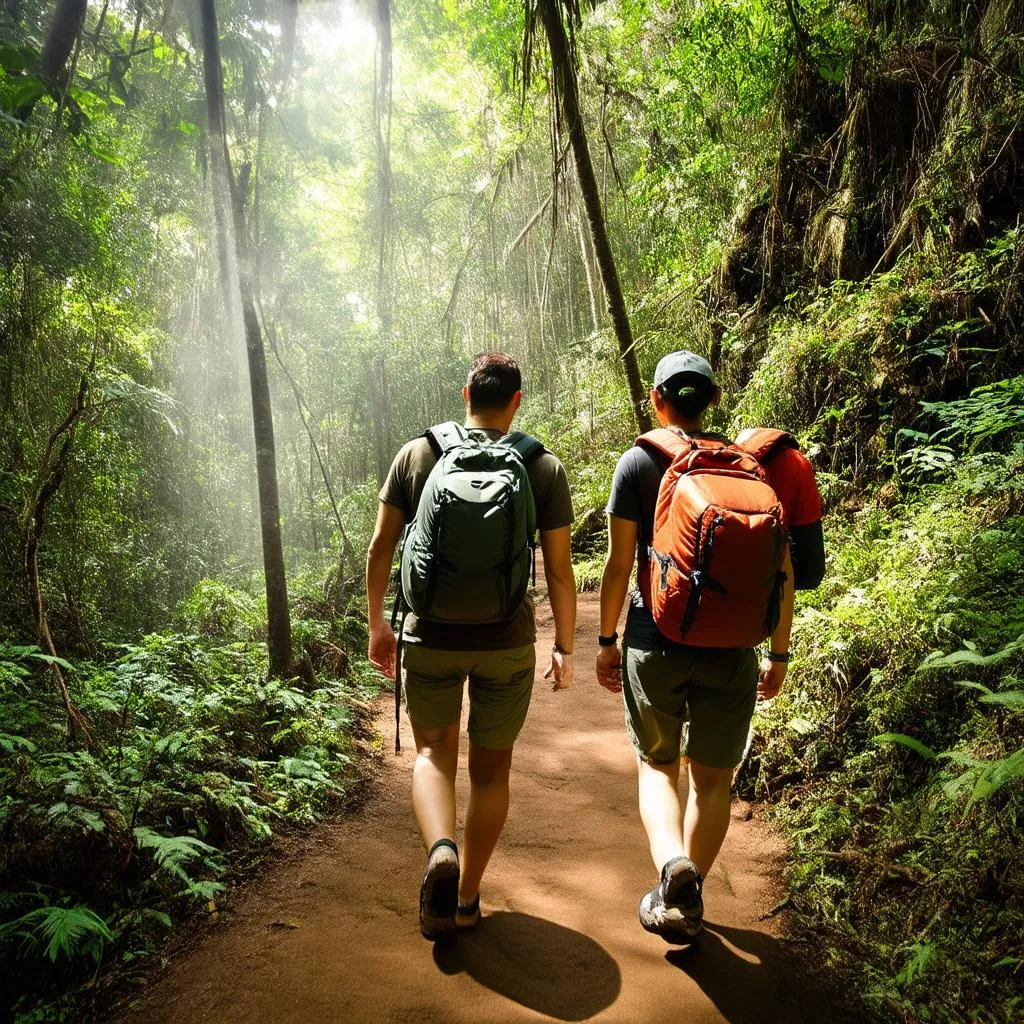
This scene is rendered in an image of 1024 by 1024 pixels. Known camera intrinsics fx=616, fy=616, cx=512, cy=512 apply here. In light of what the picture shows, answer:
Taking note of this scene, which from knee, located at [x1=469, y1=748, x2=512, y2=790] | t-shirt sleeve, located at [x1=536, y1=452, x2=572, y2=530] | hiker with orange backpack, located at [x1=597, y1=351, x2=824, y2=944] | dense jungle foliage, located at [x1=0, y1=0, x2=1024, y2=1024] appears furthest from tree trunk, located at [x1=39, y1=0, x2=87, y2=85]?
knee, located at [x1=469, y1=748, x2=512, y2=790]

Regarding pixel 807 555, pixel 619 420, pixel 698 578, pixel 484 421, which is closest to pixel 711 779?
pixel 698 578

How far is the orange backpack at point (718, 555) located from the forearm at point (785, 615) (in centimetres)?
25

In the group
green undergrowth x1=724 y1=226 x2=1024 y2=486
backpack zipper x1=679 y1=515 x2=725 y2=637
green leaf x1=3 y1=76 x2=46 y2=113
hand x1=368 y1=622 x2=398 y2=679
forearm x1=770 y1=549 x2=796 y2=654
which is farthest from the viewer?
green undergrowth x1=724 y1=226 x2=1024 y2=486

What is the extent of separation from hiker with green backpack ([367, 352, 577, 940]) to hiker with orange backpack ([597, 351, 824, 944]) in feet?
0.90

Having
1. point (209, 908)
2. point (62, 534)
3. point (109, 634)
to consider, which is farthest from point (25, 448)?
point (209, 908)

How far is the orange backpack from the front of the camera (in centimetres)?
176

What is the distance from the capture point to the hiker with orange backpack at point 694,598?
1784mm

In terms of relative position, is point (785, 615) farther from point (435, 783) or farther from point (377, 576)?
point (377, 576)

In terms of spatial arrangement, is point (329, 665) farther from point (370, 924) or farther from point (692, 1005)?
point (692, 1005)

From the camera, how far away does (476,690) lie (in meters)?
2.13

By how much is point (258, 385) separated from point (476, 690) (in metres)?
3.54

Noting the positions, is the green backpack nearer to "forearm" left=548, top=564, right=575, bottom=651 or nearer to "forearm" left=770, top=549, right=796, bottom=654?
"forearm" left=548, top=564, right=575, bottom=651

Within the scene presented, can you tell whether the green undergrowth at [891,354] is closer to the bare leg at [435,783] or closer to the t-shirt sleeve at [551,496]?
the t-shirt sleeve at [551,496]

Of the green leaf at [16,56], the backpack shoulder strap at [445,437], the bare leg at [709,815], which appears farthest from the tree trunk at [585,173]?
the bare leg at [709,815]
